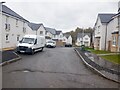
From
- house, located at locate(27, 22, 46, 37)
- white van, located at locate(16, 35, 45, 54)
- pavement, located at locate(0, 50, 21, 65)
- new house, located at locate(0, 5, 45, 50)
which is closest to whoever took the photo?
pavement, located at locate(0, 50, 21, 65)

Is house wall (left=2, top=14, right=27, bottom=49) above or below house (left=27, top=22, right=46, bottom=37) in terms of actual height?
below

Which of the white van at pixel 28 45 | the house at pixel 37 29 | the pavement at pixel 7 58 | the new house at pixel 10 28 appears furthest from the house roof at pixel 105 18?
the house at pixel 37 29

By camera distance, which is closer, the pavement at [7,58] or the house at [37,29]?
the pavement at [7,58]

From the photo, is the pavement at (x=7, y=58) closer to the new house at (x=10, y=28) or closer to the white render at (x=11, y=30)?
the new house at (x=10, y=28)

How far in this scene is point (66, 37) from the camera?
9919 centimetres

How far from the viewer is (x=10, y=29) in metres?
27.3

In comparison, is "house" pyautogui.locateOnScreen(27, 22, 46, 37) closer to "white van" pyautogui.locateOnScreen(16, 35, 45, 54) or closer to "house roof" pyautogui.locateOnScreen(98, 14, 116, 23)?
"house roof" pyautogui.locateOnScreen(98, 14, 116, 23)

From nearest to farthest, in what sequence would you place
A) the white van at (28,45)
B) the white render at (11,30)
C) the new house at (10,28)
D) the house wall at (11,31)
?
the white van at (28,45), the new house at (10,28), the white render at (11,30), the house wall at (11,31)

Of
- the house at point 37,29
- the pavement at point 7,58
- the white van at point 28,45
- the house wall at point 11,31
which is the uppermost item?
the house at point 37,29

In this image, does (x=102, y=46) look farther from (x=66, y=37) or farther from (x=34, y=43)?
(x=66, y=37)

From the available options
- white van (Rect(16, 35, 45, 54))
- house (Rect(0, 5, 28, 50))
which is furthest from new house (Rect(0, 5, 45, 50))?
white van (Rect(16, 35, 45, 54))

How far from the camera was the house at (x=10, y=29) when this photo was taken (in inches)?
988

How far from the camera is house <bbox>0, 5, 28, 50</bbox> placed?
25097 mm

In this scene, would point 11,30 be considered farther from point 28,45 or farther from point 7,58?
point 7,58
